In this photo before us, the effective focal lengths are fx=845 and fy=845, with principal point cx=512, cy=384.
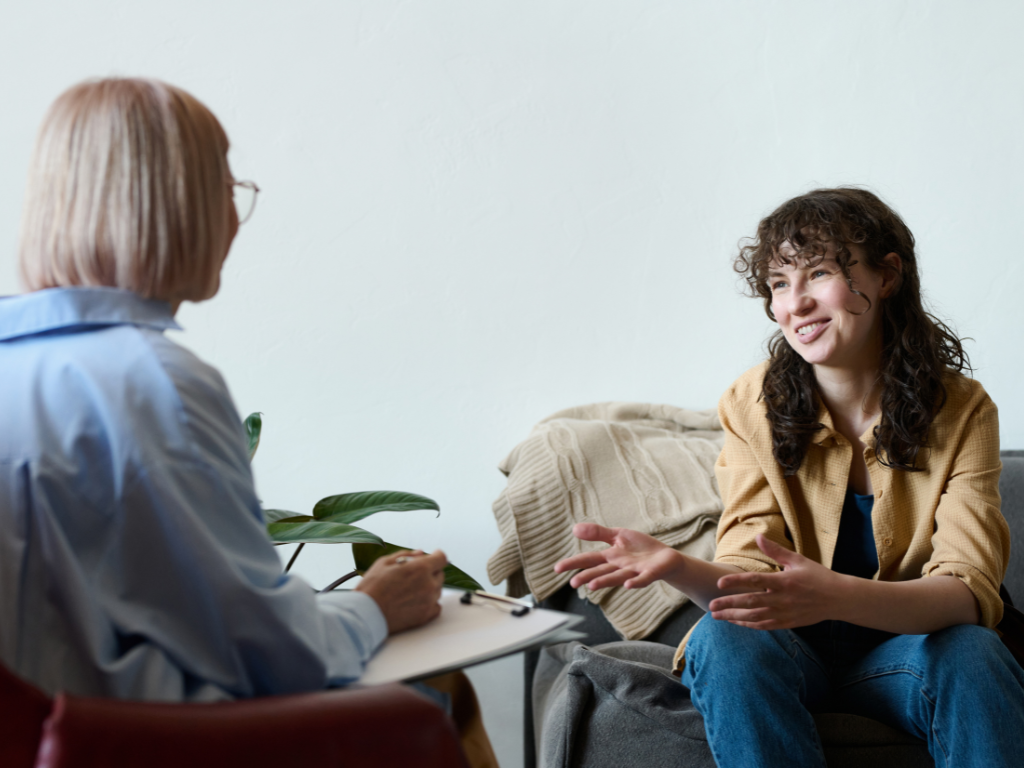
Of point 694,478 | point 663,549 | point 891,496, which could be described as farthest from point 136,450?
point 694,478

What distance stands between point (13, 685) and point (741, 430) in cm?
115

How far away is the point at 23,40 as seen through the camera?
76.7 inches

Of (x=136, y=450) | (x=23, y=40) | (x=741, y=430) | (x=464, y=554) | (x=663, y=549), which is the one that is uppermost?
(x=23, y=40)

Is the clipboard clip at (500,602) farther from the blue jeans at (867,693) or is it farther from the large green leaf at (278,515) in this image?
the large green leaf at (278,515)

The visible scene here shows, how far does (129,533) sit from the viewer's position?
0.61 m

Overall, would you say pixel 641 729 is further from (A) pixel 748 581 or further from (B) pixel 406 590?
(B) pixel 406 590

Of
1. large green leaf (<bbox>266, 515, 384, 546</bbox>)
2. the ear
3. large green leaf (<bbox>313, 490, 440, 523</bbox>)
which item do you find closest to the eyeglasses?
large green leaf (<bbox>266, 515, 384, 546</bbox>)

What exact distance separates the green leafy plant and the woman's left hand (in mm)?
452

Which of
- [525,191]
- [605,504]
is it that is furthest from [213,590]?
[525,191]

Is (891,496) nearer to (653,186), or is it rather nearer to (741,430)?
(741,430)

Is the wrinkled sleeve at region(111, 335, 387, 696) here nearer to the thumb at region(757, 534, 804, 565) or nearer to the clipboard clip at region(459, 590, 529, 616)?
the clipboard clip at region(459, 590, 529, 616)

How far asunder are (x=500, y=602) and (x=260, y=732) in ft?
1.27

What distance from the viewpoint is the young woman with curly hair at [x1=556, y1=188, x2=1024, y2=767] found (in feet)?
3.57

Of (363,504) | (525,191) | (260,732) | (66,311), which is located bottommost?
(363,504)
